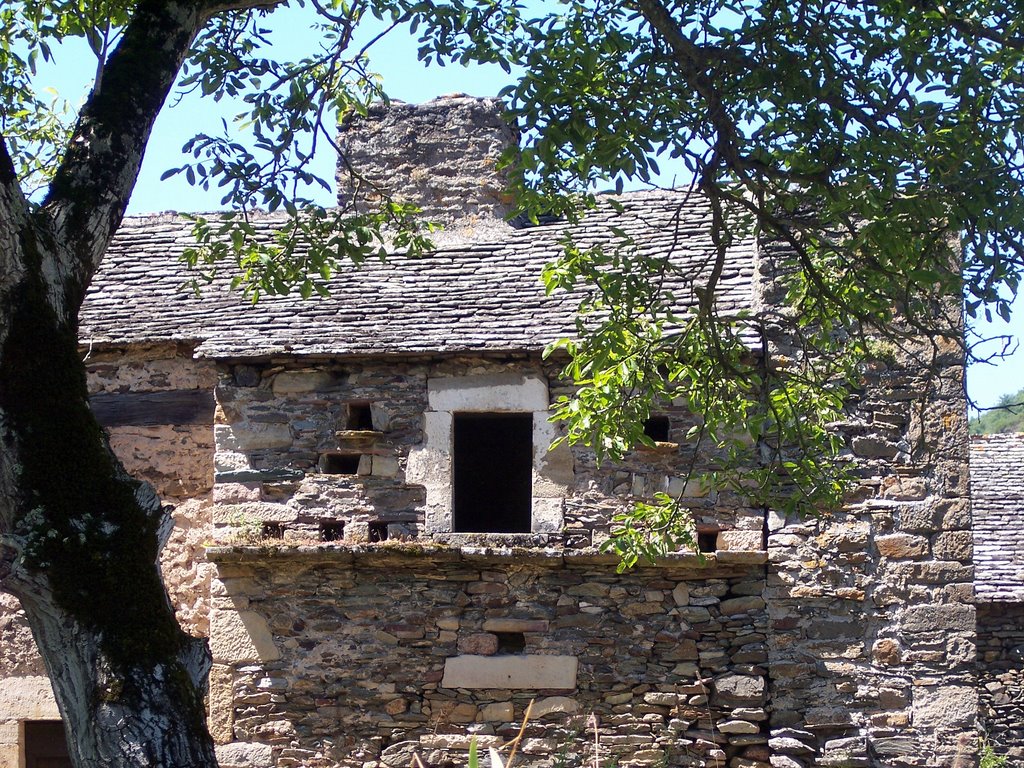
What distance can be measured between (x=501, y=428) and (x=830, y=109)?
20.5 ft

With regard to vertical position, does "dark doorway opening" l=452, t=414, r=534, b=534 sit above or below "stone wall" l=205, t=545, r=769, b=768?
above

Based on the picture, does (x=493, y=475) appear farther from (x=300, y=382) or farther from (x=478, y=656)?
(x=478, y=656)

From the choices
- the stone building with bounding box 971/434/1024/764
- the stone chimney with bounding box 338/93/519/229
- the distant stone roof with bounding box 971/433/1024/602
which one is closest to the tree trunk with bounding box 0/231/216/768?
the stone chimney with bounding box 338/93/519/229

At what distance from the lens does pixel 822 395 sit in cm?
652

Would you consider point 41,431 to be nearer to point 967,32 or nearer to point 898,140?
point 898,140

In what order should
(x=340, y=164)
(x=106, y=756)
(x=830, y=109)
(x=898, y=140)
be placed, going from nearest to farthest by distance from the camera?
(x=106, y=756) < (x=898, y=140) < (x=830, y=109) < (x=340, y=164)

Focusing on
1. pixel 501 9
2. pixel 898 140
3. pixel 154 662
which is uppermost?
pixel 501 9

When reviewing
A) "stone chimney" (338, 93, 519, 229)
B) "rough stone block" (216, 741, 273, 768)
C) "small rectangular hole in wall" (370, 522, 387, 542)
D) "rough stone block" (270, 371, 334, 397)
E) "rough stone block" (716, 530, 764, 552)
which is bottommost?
"rough stone block" (216, 741, 273, 768)

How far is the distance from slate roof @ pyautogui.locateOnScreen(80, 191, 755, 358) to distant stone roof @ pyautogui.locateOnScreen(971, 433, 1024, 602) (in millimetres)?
6206

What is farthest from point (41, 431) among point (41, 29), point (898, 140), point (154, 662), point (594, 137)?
point (898, 140)

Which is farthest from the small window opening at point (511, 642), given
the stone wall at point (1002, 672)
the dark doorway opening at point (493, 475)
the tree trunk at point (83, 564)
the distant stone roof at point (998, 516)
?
the stone wall at point (1002, 672)

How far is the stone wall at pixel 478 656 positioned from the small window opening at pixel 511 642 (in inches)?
0.4

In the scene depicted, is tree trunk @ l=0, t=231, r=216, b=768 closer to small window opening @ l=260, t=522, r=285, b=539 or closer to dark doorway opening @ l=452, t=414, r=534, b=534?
small window opening @ l=260, t=522, r=285, b=539

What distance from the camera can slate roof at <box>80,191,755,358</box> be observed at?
8719 mm
